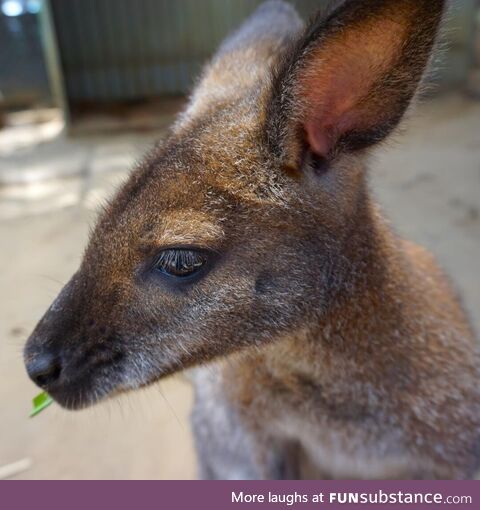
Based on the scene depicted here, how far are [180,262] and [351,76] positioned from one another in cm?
57

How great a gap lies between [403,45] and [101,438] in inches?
82.2

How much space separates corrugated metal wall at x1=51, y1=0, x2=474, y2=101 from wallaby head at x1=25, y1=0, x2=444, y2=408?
19.1 ft

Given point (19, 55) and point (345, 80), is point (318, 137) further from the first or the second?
point (19, 55)

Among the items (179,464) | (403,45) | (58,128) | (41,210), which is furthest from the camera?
(58,128)

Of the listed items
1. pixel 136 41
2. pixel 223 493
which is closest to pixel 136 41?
pixel 136 41

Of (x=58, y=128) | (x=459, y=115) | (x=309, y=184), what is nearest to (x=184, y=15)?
(x=58, y=128)

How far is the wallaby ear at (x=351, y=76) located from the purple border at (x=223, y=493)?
109 centimetres

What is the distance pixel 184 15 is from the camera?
7176mm

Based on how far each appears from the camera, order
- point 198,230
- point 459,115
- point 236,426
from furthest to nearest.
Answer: point 459,115, point 236,426, point 198,230

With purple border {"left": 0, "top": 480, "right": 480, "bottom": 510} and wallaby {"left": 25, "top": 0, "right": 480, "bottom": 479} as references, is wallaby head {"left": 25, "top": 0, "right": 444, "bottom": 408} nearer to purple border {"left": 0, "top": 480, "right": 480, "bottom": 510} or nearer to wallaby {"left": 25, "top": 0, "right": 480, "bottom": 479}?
wallaby {"left": 25, "top": 0, "right": 480, "bottom": 479}

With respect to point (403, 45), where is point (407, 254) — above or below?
below

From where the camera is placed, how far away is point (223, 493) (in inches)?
79.5

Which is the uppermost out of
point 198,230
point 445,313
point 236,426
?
point 198,230

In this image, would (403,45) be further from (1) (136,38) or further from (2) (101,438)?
(1) (136,38)
